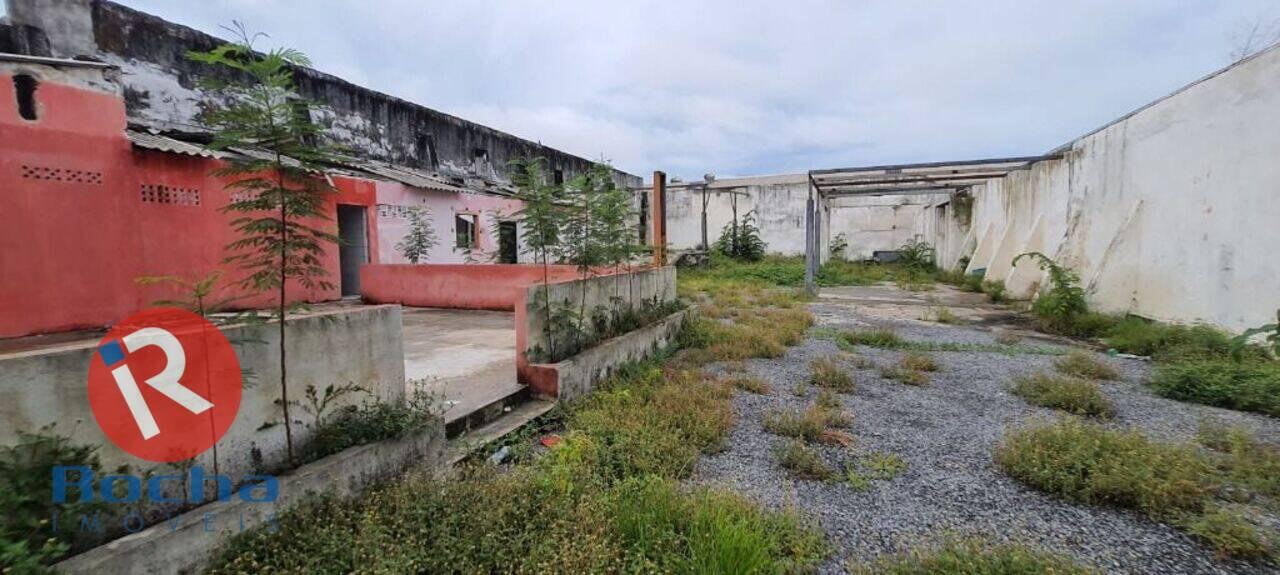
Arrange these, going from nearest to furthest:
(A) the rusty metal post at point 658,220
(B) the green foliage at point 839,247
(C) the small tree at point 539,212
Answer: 1. (C) the small tree at point 539,212
2. (A) the rusty metal post at point 658,220
3. (B) the green foliage at point 839,247

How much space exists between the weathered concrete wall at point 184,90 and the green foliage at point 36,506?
1654 mm

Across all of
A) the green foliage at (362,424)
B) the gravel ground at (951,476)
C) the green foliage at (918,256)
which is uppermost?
the green foliage at (918,256)

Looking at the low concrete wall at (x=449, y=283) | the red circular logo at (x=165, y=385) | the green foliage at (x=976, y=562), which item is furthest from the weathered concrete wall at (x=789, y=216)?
the red circular logo at (x=165, y=385)

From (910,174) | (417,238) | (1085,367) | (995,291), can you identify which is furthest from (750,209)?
(1085,367)

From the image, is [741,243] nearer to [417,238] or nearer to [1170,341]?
[417,238]

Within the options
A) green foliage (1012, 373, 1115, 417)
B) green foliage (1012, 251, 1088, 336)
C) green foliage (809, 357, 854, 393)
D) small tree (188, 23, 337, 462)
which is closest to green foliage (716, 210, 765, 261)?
→ green foliage (1012, 251, 1088, 336)

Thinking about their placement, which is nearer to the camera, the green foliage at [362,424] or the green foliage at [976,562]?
the green foliage at [976,562]

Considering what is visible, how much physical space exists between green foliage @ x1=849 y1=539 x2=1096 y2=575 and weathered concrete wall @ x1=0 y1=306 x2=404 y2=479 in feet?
8.93

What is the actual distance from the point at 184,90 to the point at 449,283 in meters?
6.01

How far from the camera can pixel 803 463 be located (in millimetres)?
3221

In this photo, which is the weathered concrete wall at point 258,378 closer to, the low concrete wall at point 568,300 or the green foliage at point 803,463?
the low concrete wall at point 568,300

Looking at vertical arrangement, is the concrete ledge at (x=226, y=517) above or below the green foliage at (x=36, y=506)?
below

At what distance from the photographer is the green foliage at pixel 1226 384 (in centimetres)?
413

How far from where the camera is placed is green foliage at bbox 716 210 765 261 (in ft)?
63.0
